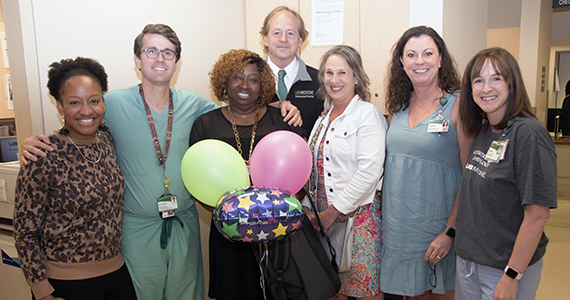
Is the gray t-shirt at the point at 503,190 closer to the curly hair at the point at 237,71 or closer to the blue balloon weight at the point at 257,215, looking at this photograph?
the blue balloon weight at the point at 257,215

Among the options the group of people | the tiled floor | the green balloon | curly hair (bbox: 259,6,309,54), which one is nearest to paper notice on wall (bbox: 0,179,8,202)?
the group of people

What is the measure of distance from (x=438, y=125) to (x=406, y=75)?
0.41 m

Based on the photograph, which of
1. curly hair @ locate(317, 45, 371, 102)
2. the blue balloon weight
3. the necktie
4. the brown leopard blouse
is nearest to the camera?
the blue balloon weight

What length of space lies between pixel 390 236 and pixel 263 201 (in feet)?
2.93

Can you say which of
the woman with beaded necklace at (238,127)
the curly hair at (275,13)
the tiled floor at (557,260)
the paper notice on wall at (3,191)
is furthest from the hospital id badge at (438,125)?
the paper notice on wall at (3,191)

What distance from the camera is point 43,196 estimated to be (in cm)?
150

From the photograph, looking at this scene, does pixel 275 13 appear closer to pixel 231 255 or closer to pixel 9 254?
pixel 231 255

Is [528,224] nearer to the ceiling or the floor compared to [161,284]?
nearer to the ceiling

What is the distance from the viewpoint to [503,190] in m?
1.43

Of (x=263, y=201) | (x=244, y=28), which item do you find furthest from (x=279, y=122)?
(x=244, y=28)

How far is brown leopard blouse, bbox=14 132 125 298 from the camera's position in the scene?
4.87 feet

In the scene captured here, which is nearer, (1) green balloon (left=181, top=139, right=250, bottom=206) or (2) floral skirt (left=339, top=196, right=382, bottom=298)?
(1) green balloon (left=181, top=139, right=250, bottom=206)

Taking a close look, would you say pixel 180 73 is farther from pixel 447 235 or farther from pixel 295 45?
pixel 447 235

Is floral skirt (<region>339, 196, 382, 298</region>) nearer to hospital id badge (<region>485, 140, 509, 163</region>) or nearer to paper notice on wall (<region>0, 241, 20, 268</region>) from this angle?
hospital id badge (<region>485, 140, 509, 163</region>)
